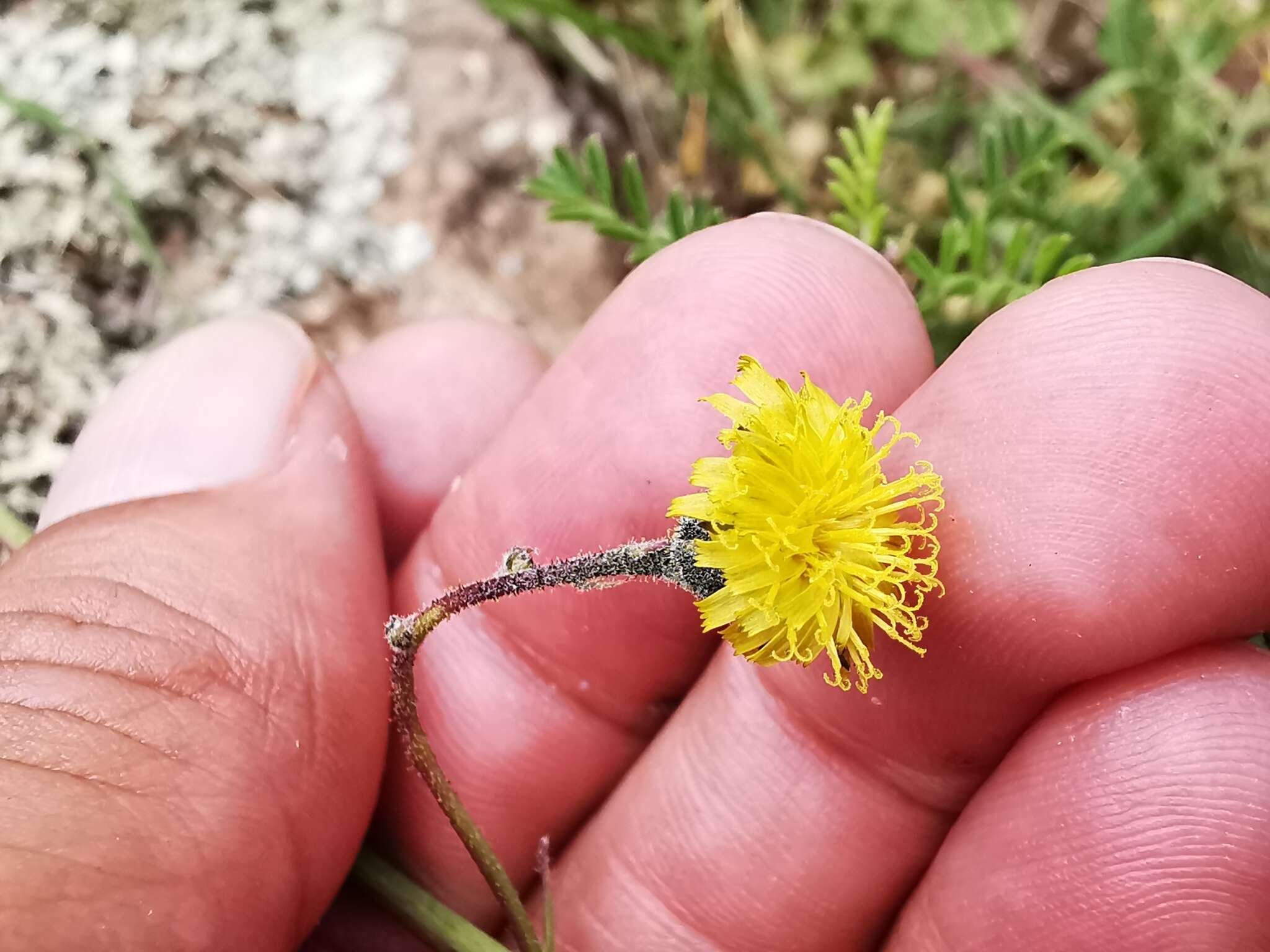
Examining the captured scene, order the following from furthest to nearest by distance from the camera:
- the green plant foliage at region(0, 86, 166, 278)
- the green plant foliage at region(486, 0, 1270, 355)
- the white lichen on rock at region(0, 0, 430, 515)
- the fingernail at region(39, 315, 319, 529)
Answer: the green plant foliage at region(0, 86, 166, 278) < the white lichen on rock at region(0, 0, 430, 515) < the green plant foliage at region(486, 0, 1270, 355) < the fingernail at region(39, 315, 319, 529)

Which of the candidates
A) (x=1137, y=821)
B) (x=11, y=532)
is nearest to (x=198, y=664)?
(x=11, y=532)

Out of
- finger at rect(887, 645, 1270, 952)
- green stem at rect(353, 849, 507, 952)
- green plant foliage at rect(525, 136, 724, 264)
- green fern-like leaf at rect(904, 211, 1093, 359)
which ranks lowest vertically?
green stem at rect(353, 849, 507, 952)

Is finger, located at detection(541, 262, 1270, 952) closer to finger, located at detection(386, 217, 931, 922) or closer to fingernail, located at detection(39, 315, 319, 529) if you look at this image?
finger, located at detection(386, 217, 931, 922)

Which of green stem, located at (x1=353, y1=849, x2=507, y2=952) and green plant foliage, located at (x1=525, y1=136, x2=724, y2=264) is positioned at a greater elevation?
green plant foliage, located at (x1=525, y1=136, x2=724, y2=264)

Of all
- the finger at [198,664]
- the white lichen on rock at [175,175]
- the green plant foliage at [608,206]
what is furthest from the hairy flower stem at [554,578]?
the white lichen on rock at [175,175]

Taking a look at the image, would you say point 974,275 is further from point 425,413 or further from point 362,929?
point 362,929

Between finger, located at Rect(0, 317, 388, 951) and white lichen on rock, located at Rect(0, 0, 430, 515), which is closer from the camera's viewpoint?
finger, located at Rect(0, 317, 388, 951)

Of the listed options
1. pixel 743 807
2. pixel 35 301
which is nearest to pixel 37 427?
pixel 35 301

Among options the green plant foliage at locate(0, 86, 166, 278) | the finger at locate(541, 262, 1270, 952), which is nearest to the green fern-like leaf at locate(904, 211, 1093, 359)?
the finger at locate(541, 262, 1270, 952)

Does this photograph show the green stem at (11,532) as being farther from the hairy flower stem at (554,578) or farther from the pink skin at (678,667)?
the hairy flower stem at (554,578)

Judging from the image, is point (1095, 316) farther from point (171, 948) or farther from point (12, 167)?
point (12, 167)
